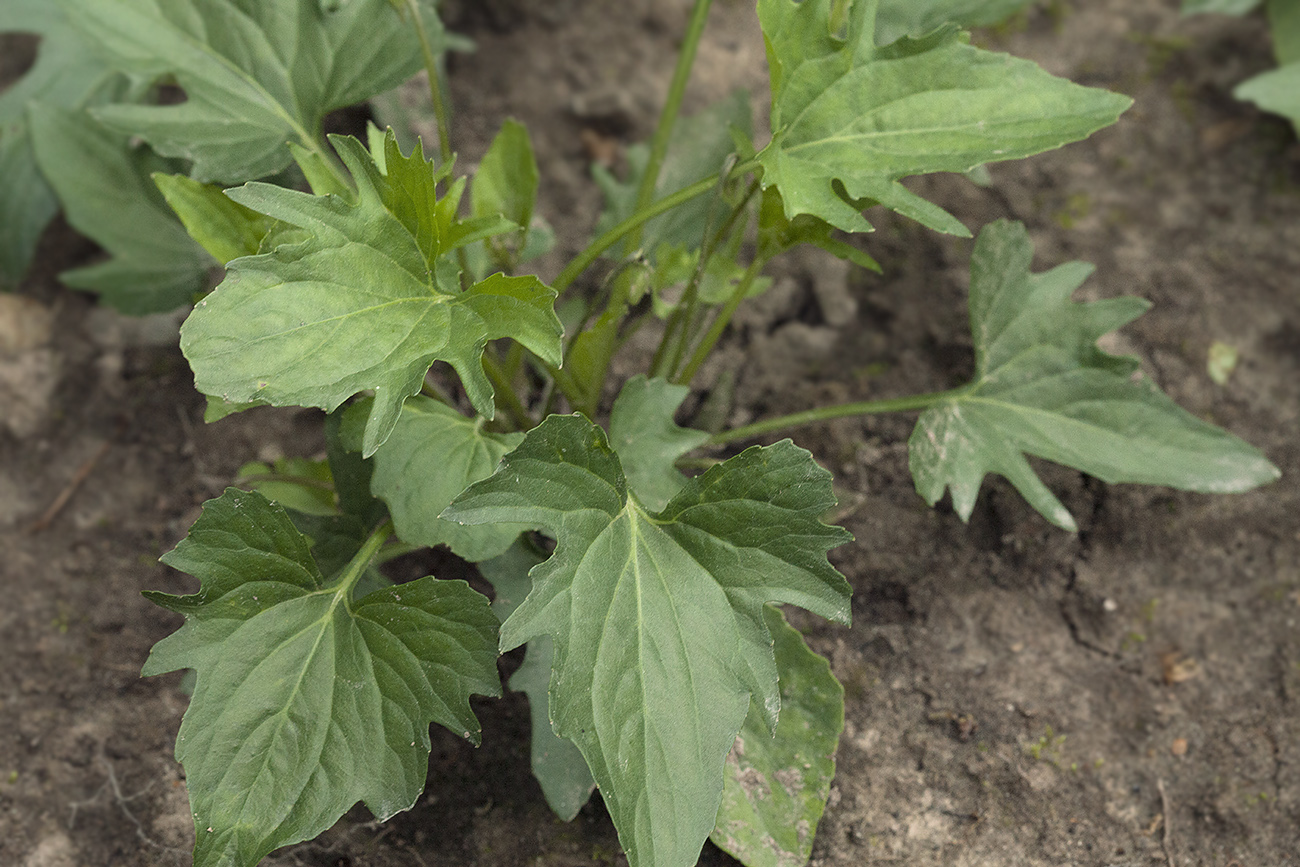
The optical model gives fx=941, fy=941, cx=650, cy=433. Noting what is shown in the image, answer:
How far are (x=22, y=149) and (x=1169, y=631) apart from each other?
255 centimetres

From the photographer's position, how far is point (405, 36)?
1760 mm

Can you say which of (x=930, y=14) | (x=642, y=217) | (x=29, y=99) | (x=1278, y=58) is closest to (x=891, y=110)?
(x=642, y=217)

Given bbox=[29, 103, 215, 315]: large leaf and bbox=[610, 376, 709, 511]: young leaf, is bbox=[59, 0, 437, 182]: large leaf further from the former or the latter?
bbox=[610, 376, 709, 511]: young leaf

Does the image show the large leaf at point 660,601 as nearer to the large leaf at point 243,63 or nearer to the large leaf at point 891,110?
the large leaf at point 891,110

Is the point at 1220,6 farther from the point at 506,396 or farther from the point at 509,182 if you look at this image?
the point at 506,396

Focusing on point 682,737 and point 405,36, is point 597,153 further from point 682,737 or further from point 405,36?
point 682,737

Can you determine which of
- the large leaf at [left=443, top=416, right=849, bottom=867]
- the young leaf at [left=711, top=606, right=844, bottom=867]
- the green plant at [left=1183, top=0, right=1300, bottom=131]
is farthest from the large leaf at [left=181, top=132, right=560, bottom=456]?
the green plant at [left=1183, top=0, right=1300, bottom=131]

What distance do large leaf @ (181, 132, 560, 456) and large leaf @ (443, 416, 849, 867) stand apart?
154 mm

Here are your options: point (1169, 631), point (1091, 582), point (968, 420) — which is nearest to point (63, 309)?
point (968, 420)

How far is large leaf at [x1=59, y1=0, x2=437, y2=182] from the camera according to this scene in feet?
5.60

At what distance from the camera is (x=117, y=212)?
1908 millimetres

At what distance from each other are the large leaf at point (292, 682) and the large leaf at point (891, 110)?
81 cm

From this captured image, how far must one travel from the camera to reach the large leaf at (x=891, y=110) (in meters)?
1.35

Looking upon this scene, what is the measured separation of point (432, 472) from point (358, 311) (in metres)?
0.27
